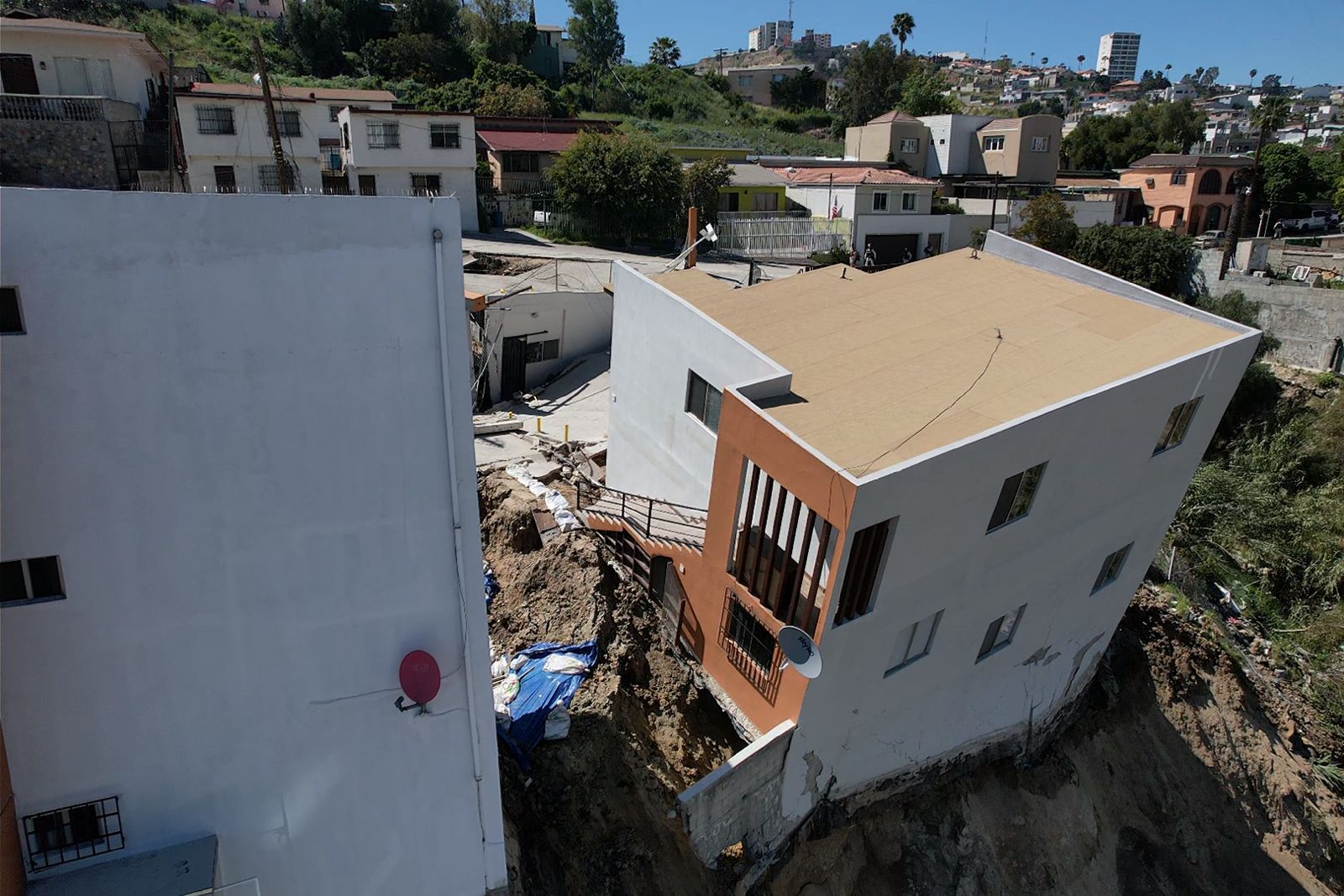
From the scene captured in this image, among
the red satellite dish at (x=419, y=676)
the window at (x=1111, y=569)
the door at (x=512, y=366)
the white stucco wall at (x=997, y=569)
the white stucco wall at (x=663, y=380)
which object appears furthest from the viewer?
the door at (x=512, y=366)

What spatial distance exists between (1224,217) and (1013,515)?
54822 millimetres

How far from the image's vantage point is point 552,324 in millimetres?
26609

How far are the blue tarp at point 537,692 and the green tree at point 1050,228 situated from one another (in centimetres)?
3532

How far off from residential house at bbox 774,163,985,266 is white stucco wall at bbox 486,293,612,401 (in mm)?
17374

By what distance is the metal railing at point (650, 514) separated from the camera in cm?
1505

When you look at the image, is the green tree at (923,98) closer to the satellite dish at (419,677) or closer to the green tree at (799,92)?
the green tree at (799,92)

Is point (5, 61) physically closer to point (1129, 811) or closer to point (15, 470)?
point (15, 470)

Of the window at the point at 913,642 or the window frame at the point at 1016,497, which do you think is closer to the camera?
the window frame at the point at 1016,497

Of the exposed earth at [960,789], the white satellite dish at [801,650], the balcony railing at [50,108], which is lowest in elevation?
the exposed earth at [960,789]

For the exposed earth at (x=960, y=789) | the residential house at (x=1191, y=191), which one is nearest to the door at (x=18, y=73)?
the exposed earth at (x=960, y=789)

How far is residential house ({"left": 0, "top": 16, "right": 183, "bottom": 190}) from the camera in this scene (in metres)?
7.39

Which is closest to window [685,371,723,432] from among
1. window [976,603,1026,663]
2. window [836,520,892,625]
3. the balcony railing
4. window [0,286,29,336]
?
window [836,520,892,625]

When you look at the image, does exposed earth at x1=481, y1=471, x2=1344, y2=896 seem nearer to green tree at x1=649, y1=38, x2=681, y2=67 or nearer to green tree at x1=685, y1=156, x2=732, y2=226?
green tree at x1=685, y1=156, x2=732, y2=226

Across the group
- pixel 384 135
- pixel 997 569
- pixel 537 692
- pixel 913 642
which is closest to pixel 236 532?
pixel 537 692
